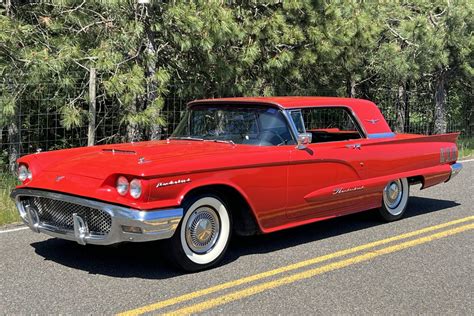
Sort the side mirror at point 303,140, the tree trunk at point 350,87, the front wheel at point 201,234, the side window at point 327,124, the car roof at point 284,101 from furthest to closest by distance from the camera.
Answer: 1. the tree trunk at point 350,87
2. the side window at point 327,124
3. the car roof at point 284,101
4. the side mirror at point 303,140
5. the front wheel at point 201,234

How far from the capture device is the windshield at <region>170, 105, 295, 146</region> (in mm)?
5715

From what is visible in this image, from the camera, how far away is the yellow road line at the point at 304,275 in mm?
4148

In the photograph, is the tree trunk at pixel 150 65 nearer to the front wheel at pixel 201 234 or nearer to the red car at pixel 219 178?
the red car at pixel 219 178

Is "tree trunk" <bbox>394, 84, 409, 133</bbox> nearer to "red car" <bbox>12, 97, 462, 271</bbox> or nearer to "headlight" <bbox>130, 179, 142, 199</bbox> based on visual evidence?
"red car" <bbox>12, 97, 462, 271</bbox>

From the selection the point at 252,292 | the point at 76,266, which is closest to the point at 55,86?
the point at 76,266

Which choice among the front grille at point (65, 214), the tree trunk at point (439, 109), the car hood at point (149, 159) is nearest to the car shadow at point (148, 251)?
the front grille at point (65, 214)

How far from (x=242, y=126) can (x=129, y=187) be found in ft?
5.39

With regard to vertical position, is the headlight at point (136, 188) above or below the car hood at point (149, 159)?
below

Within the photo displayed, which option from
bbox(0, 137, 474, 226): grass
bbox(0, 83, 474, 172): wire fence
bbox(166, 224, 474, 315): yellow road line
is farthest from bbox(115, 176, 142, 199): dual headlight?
bbox(0, 83, 474, 172): wire fence

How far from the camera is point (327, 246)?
19.1 feet

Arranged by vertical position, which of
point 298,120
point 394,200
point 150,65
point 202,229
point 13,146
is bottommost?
point 394,200

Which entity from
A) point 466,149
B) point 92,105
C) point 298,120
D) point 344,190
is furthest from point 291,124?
point 466,149

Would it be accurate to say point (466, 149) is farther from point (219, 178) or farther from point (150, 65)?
point (219, 178)

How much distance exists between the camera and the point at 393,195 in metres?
7.03
